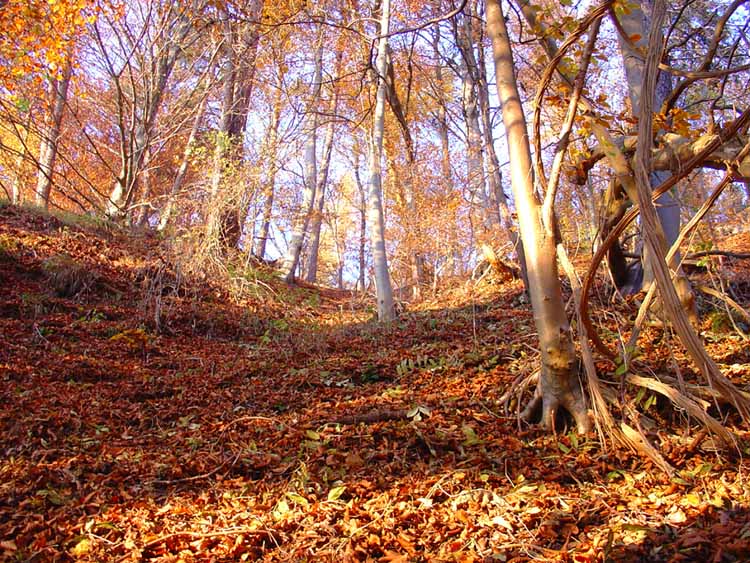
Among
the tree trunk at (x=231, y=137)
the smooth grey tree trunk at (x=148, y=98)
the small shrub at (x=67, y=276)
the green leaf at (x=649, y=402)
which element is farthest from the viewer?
the smooth grey tree trunk at (x=148, y=98)

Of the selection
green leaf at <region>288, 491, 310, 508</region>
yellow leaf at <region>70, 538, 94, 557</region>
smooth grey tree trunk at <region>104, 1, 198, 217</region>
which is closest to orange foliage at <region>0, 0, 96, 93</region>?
smooth grey tree trunk at <region>104, 1, 198, 217</region>

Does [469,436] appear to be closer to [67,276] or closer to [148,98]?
[67,276]

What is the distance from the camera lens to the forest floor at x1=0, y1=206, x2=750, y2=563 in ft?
7.03

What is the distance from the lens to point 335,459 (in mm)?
2869

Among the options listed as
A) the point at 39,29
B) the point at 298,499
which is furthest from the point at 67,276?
the point at 298,499

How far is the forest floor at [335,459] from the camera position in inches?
Answer: 84.4

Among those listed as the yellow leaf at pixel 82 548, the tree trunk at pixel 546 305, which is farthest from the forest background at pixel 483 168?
the yellow leaf at pixel 82 548

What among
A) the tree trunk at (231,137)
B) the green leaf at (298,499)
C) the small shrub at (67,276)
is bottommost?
the green leaf at (298,499)

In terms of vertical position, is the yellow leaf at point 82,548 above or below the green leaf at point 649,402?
below

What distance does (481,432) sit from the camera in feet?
10.2

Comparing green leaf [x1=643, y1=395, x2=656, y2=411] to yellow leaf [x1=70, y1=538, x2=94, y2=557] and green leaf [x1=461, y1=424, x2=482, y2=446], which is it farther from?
yellow leaf [x1=70, y1=538, x2=94, y2=557]

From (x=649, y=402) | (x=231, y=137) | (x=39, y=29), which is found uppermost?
(x=39, y=29)

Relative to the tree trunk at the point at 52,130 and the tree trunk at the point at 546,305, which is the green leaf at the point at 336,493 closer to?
the tree trunk at the point at 546,305

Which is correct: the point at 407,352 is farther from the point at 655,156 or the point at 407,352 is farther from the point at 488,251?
the point at 488,251
